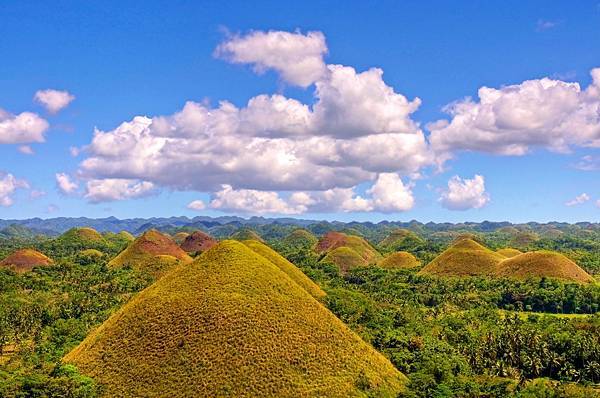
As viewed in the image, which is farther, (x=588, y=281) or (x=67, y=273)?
(x=67, y=273)

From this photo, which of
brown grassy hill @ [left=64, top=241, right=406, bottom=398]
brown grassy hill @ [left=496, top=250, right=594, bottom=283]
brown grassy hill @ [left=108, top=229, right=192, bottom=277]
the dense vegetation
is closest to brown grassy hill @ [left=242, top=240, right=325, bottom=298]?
the dense vegetation

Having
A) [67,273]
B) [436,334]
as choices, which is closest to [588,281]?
[436,334]

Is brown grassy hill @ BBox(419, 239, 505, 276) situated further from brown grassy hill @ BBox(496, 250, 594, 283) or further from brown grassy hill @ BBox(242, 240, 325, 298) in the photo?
brown grassy hill @ BBox(242, 240, 325, 298)

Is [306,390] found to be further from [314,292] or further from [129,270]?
[129,270]

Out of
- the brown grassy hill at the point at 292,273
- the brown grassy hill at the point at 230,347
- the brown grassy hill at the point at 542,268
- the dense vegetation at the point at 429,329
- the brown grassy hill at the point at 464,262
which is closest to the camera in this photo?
the brown grassy hill at the point at 230,347

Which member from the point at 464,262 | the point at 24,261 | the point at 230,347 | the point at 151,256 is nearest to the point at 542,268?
the point at 464,262

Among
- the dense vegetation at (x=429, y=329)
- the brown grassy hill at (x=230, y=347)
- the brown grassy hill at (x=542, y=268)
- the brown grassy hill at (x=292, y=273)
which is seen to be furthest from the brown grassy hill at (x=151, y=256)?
the brown grassy hill at (x=542, y=268)

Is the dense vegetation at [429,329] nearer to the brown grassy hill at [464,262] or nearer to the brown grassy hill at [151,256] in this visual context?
the brown grassy hill at [464,262]
